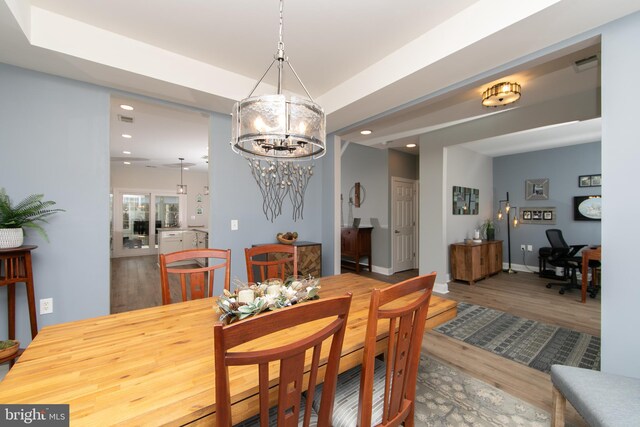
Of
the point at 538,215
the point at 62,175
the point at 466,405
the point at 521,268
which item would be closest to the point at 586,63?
the point at 466,405

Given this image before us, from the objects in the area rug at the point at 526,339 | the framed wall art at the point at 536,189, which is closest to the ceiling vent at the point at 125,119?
the area rug at the point at 526,339

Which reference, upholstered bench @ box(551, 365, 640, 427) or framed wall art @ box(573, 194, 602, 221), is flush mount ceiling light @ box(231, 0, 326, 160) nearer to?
upholstered bench @ box(551, 365, 640, 427)

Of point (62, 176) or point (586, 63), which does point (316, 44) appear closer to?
point (586, 63)

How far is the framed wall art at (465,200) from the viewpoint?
16.0 feet

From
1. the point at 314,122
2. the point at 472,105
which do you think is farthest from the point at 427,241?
the point at 314,122

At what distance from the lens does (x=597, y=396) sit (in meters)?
1.25

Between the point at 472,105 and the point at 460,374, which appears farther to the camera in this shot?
the point at 472,105

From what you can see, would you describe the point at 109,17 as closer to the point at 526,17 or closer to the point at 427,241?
the point at 526,17

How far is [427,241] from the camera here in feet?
15.2

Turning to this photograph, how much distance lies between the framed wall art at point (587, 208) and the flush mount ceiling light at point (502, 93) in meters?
3.98

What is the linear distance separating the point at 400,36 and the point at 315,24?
68cm

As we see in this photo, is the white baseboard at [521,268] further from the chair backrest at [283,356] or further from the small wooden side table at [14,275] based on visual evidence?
the small wooden side table at [14,275]

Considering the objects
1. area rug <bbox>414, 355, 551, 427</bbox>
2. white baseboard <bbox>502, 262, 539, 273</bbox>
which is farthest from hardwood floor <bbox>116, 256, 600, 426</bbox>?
white baseboard <bbox>502, 262, 539, 273</bbox>

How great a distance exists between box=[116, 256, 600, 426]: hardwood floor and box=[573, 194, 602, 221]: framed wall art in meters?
1.38
